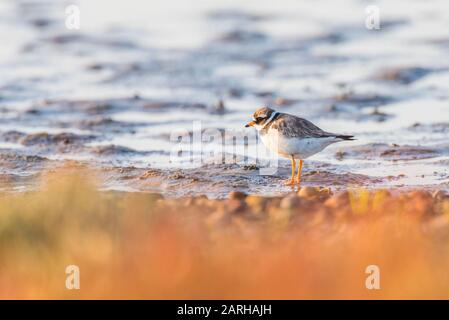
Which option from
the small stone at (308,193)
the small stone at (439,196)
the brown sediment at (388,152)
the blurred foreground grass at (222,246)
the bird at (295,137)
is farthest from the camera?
the brown sediment at (388,152)

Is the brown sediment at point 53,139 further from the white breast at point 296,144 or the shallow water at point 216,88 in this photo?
the white breast at point 296,144

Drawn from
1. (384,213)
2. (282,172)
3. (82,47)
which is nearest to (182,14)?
(82,47)

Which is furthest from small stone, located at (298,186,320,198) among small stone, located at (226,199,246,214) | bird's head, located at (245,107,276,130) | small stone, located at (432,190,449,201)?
bird's head, located at (245,107,276,130)

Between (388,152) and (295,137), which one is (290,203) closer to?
(295,137)

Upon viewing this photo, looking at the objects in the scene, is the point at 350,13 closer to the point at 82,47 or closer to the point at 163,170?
the point at 82,47

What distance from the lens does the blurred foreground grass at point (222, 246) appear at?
21.4ft

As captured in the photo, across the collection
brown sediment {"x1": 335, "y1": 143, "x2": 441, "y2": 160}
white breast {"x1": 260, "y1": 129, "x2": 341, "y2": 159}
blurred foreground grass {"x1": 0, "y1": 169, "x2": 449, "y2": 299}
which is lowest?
blurred foreground grass {"x1": 0, "y1": 169, "x2": 449, "y2": 299}

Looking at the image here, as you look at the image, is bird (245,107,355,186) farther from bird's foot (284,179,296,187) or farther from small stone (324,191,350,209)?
small stone (324,191,350,209)

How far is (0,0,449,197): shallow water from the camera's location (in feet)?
44.3

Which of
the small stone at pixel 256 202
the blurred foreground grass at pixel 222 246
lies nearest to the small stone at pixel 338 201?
the blurred foreground grass at pixel 222 246

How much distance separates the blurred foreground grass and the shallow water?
8.97 feet

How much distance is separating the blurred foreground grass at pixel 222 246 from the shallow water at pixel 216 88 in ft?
8.97

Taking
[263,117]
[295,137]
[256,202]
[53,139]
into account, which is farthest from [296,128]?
[53,139]

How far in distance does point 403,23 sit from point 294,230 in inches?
624
